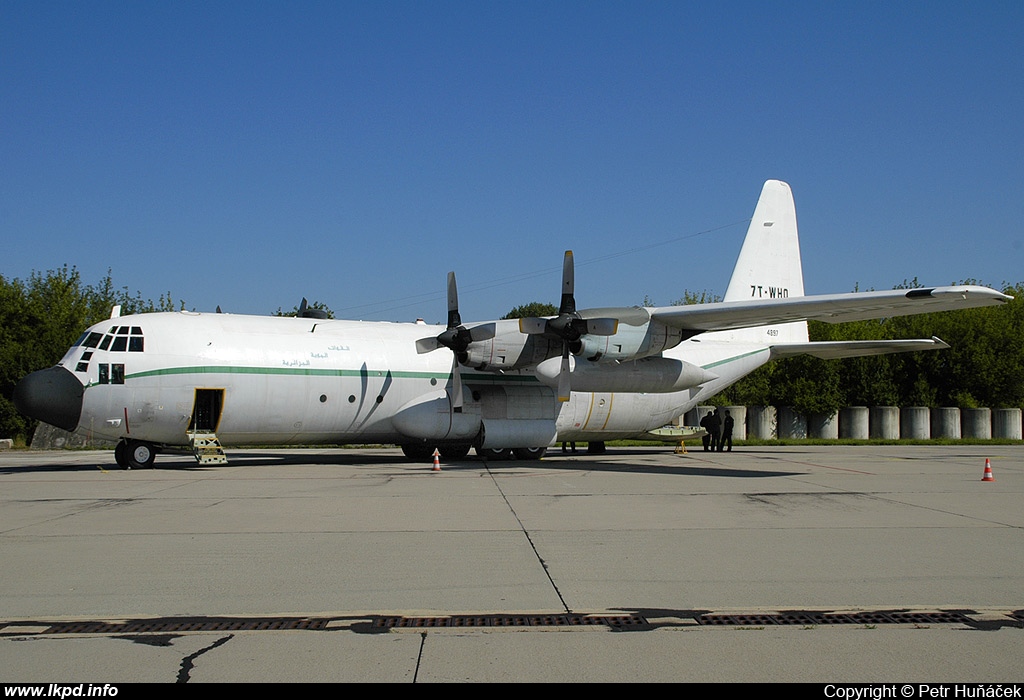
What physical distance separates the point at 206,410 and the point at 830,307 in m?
14.5

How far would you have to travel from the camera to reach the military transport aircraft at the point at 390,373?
18734 millimetres

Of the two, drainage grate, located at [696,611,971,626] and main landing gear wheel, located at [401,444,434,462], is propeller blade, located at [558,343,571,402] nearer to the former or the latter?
main landing gear wheel, located at [401,444,434,462]

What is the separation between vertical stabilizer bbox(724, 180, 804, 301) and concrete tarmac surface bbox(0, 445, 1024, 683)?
40.6 ft

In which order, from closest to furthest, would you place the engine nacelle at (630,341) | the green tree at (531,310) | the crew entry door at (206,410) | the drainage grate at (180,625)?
1. the drainage grate at (180,625)
2. the crew entry door at (206,410)
3. the engine nacelle at (630,341)
4. the green tree at (531,310)

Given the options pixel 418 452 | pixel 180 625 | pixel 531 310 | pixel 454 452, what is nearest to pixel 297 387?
pixel 418 452

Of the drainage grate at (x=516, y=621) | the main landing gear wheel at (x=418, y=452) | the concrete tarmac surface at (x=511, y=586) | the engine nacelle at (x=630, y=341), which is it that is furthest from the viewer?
the main landing gear wheel at (x=418, y=452)

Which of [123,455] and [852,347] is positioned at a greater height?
[852,347]

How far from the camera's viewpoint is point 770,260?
26.5m

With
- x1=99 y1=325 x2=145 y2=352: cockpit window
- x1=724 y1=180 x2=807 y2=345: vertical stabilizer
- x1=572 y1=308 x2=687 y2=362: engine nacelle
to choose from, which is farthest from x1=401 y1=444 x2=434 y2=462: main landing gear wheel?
x1=724 y1=180 x2=807 y2=345: vertical stabilizer

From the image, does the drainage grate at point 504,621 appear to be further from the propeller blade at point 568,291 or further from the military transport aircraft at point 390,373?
the propeller blade at point 568,291

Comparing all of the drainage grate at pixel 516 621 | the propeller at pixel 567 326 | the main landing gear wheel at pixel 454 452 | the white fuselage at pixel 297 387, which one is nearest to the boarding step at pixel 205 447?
the white fuselage at pixel 297 387

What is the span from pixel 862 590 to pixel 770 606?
1092 mm

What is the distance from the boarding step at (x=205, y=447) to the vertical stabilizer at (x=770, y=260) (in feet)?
50.5

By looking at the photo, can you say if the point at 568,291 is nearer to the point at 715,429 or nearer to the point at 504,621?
the point at 715,429
